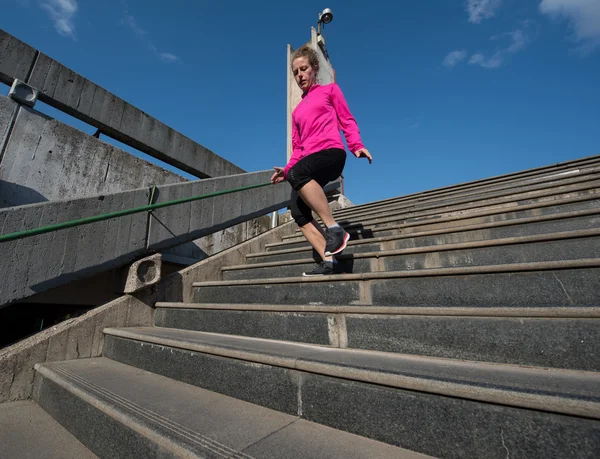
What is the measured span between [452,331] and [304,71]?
2355 millimetres

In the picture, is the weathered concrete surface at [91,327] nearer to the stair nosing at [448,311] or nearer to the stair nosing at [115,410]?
the stair nosing at [115,410]

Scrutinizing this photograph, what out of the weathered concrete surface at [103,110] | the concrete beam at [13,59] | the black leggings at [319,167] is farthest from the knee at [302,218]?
the concrete beam at [13,59]

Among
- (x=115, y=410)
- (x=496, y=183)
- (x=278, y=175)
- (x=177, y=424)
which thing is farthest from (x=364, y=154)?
(x=496, y=183)

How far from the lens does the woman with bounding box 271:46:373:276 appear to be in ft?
7.57

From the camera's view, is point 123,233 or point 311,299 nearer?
point 311,299

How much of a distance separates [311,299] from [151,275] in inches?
65.9

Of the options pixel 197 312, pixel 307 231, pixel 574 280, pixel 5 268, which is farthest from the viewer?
pixel 307 231

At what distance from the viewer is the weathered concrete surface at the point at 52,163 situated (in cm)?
316

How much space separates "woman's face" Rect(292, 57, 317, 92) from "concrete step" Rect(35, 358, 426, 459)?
8.12 feet

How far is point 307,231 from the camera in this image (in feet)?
8.53

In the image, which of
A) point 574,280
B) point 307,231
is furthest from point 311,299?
point 574,280

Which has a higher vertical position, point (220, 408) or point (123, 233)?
point (123, 233)

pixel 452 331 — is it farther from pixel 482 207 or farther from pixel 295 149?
pixel 482 207

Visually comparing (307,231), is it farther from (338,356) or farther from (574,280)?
(574,280)
